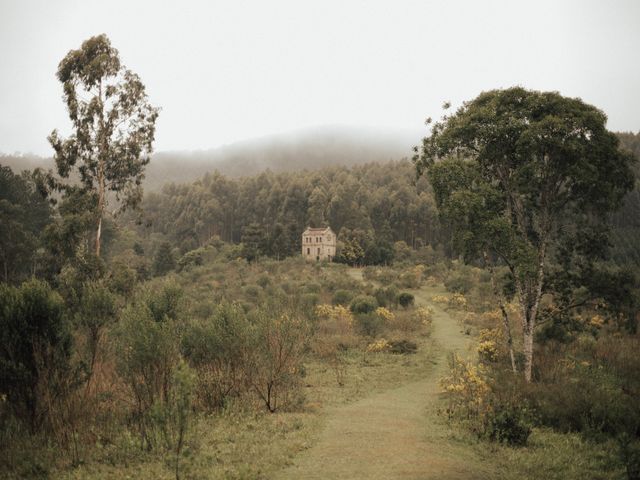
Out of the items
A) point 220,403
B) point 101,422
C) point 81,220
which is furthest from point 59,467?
point 81,220

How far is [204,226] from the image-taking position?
92125 millimetres

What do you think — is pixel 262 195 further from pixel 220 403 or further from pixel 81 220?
pixel 220 403

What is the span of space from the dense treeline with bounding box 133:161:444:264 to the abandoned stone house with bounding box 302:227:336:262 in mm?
1938

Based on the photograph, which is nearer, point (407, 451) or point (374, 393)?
point (407, 451)

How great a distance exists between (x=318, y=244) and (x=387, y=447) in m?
59.1

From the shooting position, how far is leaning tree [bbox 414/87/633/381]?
1348cm

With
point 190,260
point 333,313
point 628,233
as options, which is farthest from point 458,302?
point 628,233

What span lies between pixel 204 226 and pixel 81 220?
75.0m

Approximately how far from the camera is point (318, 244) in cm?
6775

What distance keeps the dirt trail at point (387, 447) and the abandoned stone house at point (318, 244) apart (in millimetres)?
52845

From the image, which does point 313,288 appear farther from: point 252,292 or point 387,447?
point 387,447

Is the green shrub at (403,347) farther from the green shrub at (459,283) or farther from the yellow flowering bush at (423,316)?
the green shrub at (459,283)

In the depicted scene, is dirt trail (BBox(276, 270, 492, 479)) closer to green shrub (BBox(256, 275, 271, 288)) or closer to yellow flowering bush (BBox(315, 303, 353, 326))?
yellow flowering bush (BBox(315, 303, 353, 326))

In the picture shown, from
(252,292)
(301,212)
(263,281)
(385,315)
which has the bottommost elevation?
(252,292)
